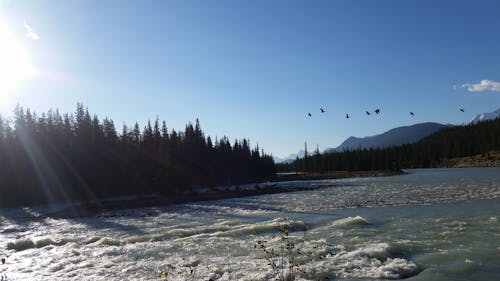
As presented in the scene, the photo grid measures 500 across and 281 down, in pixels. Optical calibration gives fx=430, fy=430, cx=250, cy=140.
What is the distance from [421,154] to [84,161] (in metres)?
146

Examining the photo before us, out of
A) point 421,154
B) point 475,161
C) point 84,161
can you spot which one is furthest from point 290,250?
point 421,154

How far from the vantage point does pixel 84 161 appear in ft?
269

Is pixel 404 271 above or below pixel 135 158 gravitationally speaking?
below

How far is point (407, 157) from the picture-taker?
623ft

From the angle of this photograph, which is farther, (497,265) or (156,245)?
(156,245)

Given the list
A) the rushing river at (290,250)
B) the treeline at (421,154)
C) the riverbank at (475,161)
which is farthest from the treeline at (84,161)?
the riverbank at (475,161)

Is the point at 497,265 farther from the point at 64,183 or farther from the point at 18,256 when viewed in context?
the point at 64,183

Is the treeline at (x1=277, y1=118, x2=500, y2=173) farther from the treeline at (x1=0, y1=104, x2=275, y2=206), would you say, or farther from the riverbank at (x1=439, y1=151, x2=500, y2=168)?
the treeline at (x1=0, y1=104, x2=275, y2=206)

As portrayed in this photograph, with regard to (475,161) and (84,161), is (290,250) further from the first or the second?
(475,161)

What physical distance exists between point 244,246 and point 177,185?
69.2 m

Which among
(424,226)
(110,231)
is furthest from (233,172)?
(424,226)

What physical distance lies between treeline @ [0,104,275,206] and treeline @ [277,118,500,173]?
8129 centimetres

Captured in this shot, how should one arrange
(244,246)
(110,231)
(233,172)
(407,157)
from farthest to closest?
1. (407,157)
2. (233,172)
3. (110,231)
4. (244,246)

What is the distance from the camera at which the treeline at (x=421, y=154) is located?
168 metres
